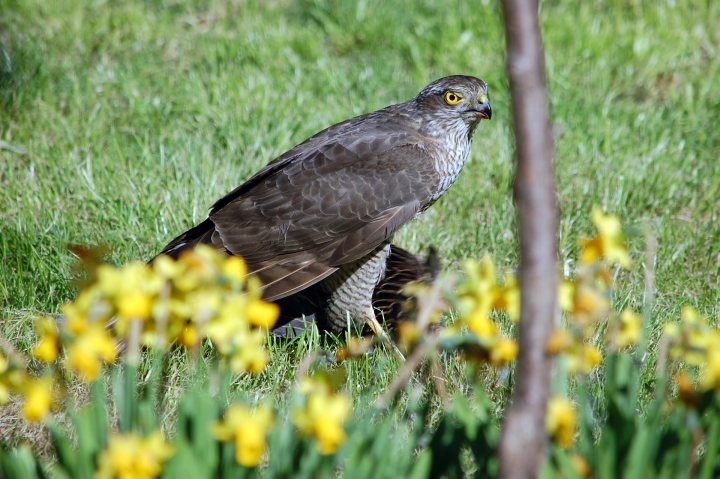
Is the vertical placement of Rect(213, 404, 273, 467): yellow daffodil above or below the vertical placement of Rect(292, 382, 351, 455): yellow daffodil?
below

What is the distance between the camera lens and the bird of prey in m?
4.00

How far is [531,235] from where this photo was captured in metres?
1.98

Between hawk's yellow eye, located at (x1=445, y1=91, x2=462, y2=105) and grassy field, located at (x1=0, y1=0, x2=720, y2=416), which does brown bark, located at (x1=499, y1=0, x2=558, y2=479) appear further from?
hawk's yellow eye, located at (x1=445, y1=91, x2=462, y2=105)

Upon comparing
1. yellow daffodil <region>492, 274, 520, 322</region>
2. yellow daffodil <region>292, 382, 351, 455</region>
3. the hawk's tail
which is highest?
yellow daffodil <region>492, 274, 520, 322</region>

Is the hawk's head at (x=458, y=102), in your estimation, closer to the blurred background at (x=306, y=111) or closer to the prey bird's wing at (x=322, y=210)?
the prey bird's wing at (x=322, y=210)

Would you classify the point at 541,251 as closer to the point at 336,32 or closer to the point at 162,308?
the point at 162,308

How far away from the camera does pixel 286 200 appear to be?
411cm

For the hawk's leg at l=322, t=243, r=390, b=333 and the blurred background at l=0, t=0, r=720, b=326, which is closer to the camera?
the hawk's leg at l=322, t=243, r=390, b=333

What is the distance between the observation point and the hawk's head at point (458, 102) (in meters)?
4.36

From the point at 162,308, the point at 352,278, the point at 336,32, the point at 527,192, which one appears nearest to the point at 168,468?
the point at 162,308

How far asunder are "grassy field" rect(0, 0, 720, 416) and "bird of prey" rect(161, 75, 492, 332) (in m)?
0.45

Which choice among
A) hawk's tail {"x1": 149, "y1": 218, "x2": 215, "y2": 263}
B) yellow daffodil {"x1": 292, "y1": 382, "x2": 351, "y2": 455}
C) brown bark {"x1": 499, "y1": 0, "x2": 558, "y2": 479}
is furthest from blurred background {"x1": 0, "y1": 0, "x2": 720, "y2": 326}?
yellow daffodil {"x1": 292, "y1": 382, "x2": 351, "y2": 455}

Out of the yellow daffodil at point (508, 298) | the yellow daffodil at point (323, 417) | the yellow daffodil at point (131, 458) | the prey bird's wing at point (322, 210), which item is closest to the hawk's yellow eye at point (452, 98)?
the prey bird's wing at point (322, 210)

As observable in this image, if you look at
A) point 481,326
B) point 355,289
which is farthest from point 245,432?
point 355,289
